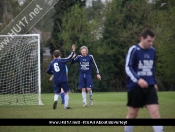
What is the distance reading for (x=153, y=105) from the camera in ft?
25.3

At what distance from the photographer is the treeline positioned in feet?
143

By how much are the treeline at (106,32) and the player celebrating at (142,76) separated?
33.2 m

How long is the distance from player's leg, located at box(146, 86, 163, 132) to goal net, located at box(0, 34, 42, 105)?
11.8 meters

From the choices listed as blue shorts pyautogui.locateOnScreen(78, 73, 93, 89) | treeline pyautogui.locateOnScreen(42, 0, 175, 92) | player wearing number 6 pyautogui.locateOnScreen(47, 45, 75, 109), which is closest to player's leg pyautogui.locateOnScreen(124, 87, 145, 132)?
player wearing number 6 pyautogui.locateOnScreen(47, 45, 75, 109)

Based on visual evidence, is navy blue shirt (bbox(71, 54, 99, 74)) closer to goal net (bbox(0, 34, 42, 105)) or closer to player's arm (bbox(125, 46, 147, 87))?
goal net (bbox(0, 34, 42, 105))

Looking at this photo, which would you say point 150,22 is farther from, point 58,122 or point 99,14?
point 58,122

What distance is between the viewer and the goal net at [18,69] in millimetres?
19891

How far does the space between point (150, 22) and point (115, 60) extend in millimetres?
5753

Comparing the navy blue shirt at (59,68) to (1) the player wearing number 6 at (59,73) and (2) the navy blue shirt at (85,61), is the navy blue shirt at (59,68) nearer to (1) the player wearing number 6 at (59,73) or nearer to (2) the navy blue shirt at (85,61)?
(1) the player wearing number 6 at (59,73)

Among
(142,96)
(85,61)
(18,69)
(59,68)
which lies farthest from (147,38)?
(18,69)

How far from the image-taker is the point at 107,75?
4500cm

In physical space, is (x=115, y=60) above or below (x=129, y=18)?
below

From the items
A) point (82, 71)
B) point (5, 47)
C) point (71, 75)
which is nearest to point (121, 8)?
point (71, 75)

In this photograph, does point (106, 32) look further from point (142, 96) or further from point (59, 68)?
point (142, 96)
